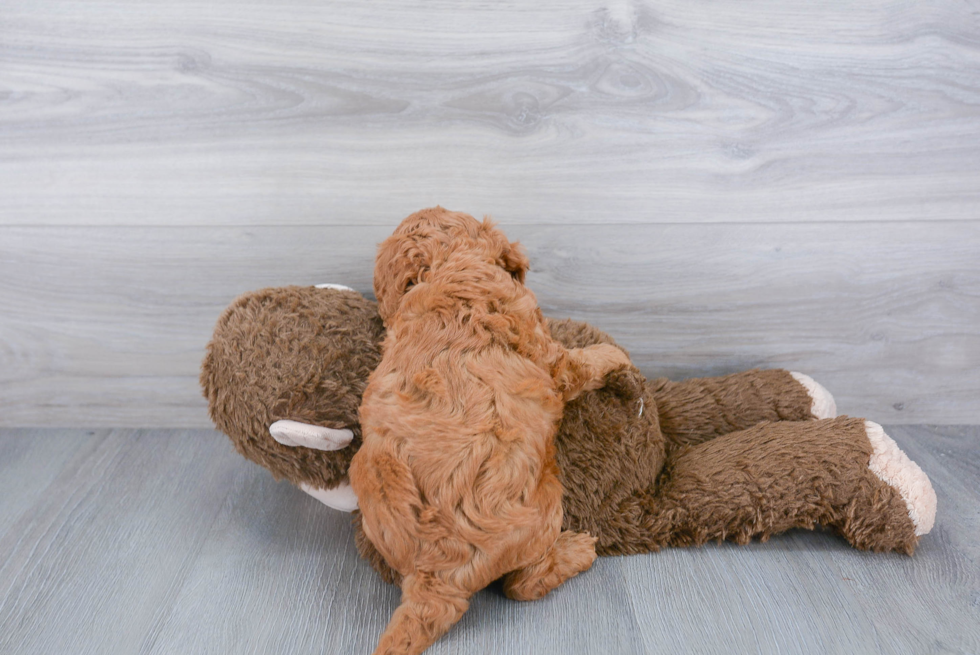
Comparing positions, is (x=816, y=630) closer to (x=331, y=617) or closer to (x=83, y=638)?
(x=331, y=617)

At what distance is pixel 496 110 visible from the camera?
1.07m

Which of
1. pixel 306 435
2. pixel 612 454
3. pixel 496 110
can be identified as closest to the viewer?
pixel 306 435

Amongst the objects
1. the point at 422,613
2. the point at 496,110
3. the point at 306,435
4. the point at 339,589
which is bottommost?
the point at 339,589

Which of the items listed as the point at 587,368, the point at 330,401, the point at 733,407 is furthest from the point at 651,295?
the point at 330,401

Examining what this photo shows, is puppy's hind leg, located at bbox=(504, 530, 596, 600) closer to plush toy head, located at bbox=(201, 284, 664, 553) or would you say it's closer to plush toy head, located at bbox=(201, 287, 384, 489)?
plush toy head, located at bbox=(201, 284, 664, 553)

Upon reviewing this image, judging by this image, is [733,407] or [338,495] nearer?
[338,495]

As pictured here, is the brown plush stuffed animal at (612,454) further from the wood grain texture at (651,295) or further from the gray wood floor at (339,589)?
the wood grain texture at (651,295)

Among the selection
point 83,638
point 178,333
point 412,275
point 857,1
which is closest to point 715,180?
point 857,1

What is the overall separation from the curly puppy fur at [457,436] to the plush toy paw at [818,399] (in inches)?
19.6

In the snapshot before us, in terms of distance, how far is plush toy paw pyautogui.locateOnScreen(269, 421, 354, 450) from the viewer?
0.85 m

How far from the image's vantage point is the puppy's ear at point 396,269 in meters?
0.85

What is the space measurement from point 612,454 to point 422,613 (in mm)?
351

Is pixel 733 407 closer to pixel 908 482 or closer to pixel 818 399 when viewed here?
pixel 818 399

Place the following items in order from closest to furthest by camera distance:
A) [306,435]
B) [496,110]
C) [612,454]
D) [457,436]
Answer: [457,436]
[306,435]
[612,454]
[496,110]
